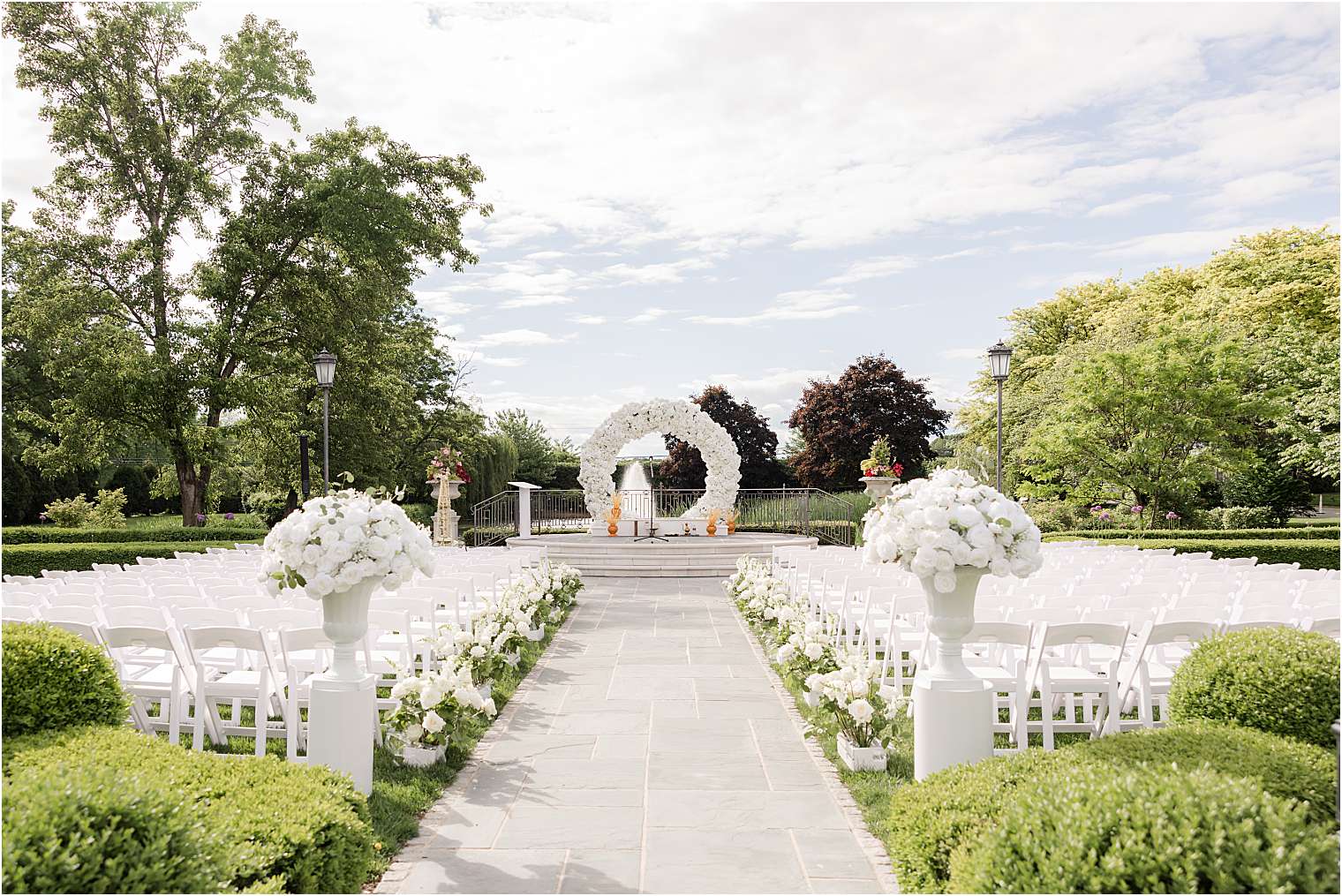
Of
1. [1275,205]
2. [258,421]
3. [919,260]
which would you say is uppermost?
[1275,205]

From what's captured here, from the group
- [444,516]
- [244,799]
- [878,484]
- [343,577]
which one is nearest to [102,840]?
[244,799]

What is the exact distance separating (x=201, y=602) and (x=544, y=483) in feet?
104

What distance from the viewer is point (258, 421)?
781 inches

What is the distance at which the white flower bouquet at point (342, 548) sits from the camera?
4.40 m

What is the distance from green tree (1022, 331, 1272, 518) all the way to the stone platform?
6.49m

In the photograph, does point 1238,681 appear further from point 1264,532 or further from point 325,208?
point 325,208

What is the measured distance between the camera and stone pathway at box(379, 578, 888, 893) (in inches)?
148

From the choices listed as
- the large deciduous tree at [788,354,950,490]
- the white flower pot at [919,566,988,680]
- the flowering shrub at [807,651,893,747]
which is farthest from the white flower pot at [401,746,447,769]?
the large deciduous tree at [788,354,950,490]

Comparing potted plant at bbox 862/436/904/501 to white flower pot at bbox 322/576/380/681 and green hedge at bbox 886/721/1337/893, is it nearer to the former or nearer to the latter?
white flower pot at bbox 322/576/380/681

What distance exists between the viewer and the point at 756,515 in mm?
23953

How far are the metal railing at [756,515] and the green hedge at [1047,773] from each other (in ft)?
59.7

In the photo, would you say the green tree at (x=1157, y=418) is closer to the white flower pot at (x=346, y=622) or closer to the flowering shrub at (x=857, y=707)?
the flowering shrub at (x=857, y=707)

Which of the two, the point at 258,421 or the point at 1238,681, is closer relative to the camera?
the point at 1238,681

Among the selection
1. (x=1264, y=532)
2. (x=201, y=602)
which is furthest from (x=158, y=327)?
(x=1264, y=532)
